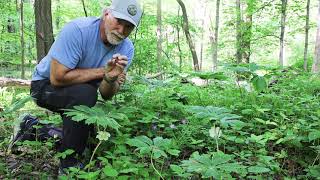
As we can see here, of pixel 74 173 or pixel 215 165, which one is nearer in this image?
pixel 215 165

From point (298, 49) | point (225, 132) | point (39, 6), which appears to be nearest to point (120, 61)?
point (225, 132)

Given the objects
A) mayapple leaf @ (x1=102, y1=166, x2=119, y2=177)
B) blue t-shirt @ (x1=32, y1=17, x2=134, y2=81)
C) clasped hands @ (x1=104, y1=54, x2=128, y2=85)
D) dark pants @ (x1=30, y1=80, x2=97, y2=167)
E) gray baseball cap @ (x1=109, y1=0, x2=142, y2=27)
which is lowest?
mayapple leaf @ (x1=102, y1=166, x2=119, y2=177)

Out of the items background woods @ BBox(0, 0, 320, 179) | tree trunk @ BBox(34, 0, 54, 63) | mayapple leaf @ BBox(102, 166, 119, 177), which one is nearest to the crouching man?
background woods @ BBox(0, 0, 320, 179)

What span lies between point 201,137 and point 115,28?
41.7 inches

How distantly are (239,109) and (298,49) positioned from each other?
2101cm

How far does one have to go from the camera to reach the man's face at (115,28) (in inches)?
103

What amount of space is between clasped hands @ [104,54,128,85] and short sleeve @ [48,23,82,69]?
24 cm

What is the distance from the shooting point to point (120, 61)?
2477mm

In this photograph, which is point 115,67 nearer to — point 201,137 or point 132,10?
point 132,10

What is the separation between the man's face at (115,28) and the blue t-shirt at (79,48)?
0.11m

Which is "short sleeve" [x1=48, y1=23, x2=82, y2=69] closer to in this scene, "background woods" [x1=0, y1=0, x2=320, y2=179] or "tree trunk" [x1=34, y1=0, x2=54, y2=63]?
"background woods" [x1=0, y1=0, x2=320, y2=179]

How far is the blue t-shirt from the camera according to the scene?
2.55 m

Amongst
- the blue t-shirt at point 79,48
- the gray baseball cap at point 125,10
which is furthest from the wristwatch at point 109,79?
the gray baseball cap at point 125,10

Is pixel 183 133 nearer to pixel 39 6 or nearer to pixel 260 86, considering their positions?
pixel 260 86
